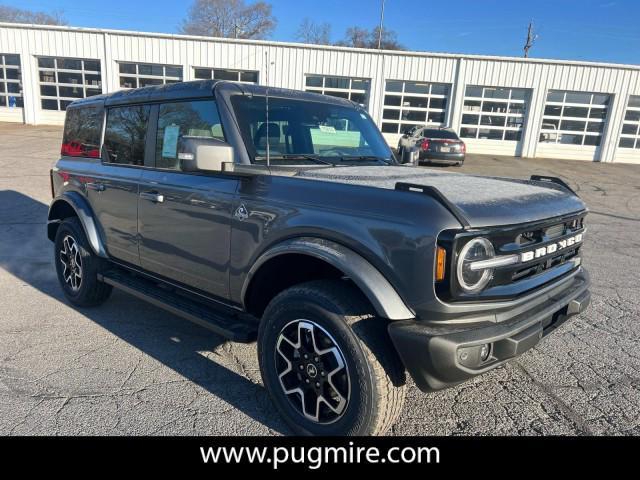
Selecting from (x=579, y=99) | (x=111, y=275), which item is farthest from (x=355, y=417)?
(x=579, y=99)

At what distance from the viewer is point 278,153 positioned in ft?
10.5

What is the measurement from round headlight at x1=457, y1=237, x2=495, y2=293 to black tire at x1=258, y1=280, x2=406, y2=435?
0.47 m

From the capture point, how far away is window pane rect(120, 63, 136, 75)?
73.7 ft

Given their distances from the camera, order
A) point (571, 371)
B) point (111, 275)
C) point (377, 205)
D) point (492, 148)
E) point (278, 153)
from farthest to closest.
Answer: point (492, 148)
point (111, 275)
point (571, 371)
point (278, 153)
point (377, 205)

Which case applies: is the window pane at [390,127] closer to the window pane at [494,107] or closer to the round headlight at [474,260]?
the window pane at [494,107]

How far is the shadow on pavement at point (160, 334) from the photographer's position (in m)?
3.07

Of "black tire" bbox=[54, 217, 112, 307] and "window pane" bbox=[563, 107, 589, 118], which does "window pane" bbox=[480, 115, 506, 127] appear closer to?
"window pane" bbox=[563, 107, 589, 118]

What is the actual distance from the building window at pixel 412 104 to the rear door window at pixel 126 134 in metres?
19.9

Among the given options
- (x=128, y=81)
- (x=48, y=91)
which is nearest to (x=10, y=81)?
(x=48, y=91)

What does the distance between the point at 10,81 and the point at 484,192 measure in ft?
90.2

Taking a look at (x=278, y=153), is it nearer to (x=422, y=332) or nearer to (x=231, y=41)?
(x=422, y=332)

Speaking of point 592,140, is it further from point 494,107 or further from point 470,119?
point 470,119

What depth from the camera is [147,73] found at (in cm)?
2247
